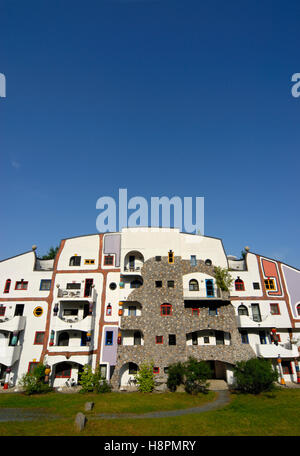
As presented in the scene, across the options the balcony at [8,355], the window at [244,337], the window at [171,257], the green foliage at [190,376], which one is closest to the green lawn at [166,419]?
the green foliage at [190,376]

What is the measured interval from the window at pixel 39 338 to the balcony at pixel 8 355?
7.00ft

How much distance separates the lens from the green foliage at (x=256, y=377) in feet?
82.8

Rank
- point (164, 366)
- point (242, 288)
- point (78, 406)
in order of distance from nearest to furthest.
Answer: point (78, 406), point (164, 366), point (242, 288)

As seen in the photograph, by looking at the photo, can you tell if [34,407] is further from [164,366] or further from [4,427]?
[164,366]

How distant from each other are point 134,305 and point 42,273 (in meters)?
12.8

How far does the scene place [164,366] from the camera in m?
28.8

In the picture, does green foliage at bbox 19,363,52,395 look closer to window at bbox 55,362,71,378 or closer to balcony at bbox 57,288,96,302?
window at bbox 55,362,71,378

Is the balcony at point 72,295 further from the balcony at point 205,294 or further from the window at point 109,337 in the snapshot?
the balcony at point 205,294

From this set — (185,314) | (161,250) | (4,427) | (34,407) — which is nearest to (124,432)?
(4,427)

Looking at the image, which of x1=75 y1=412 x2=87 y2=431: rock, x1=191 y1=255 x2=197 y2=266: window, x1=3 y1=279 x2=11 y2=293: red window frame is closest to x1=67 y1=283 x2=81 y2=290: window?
x1=3 y1=279 x2=11 y2=293: red window frame

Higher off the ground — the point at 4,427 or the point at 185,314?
the point at 185,314

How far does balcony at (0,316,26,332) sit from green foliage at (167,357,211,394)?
1829cm

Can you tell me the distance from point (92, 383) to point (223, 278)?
19.2m

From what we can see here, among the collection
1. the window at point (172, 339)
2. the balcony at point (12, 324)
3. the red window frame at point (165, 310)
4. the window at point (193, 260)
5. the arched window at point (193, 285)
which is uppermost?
the window at point (193, 260)
